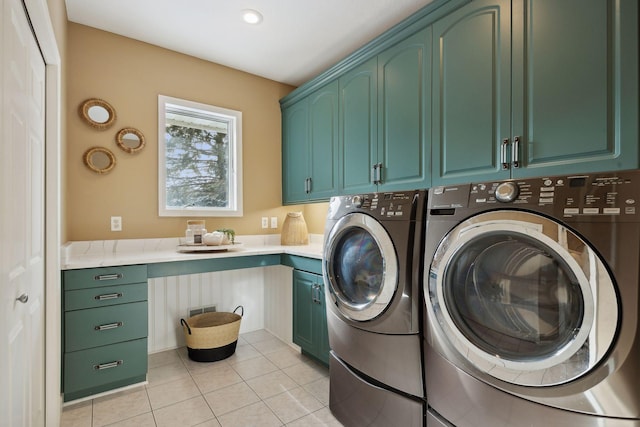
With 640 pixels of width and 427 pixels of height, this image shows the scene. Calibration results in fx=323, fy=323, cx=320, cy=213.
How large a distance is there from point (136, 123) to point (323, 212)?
1768 millimetres

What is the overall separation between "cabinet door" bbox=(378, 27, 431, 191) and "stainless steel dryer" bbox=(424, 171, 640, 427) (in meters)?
0.64

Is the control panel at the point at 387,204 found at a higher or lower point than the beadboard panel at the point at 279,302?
higher

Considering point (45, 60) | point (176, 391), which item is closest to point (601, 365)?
point (176, 391)

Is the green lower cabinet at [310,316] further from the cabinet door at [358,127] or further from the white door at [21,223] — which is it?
the white door at [21,223]

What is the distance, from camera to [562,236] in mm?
952

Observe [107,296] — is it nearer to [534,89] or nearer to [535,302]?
[535,302]

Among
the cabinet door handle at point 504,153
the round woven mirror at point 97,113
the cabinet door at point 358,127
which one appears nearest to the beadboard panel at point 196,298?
the round woven mirror at point 97,113

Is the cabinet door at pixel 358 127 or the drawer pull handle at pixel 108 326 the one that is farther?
the cabinet door at pixel 358 127

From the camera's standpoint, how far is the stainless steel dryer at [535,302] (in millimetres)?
875

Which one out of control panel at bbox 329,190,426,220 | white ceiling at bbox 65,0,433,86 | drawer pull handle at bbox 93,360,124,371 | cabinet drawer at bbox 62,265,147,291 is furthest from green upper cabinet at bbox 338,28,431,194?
drawer pull handle at bbox 93,360,124,371

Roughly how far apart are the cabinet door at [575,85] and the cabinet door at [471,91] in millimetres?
67

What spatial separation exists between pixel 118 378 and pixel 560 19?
2.95m

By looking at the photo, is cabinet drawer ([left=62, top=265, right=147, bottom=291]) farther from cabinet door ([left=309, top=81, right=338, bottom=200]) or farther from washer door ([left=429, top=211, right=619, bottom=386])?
washer door ([left=429, top=211, right=619, bottom=386])

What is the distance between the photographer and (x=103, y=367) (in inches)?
75.5
